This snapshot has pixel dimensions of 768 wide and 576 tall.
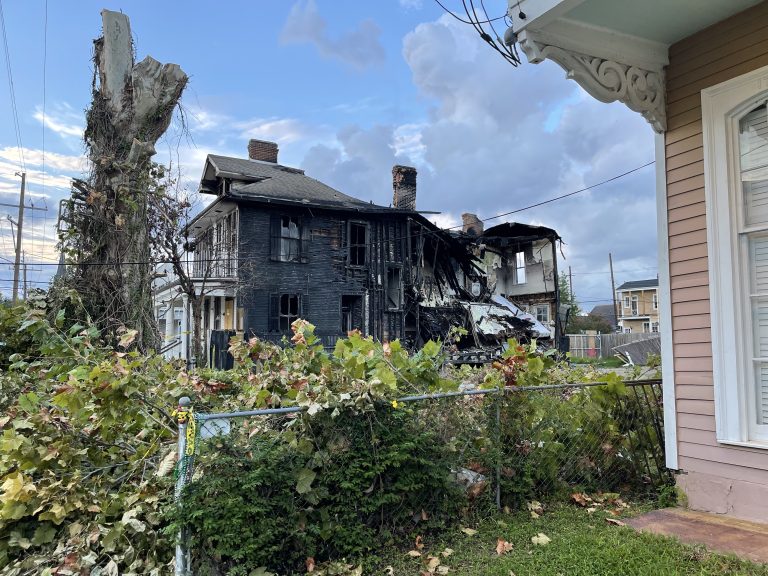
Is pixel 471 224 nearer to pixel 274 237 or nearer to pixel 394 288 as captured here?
pixel 394 288

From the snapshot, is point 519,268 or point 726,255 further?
point 519,268

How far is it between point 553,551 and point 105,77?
843 centimetres

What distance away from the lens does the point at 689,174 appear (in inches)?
152

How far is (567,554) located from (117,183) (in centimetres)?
741

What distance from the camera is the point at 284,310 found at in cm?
1939

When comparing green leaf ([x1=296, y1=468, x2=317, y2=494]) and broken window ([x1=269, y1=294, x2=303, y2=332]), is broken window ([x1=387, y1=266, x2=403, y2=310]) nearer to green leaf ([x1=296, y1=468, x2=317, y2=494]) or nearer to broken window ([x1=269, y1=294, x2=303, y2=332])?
broken window ([x1=269, y1=294, x2=303, y2=332])

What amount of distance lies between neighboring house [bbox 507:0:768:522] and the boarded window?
628 inches

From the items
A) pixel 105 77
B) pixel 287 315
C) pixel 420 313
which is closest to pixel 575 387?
pixel 105 77

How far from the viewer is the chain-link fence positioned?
2.88 meters

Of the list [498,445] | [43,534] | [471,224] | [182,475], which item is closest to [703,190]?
[498,445]

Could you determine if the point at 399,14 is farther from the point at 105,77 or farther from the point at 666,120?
the point at 666,120

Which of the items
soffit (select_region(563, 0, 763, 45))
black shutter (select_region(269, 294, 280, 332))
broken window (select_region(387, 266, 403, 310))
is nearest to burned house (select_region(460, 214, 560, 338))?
broken window (select_region(387, 266, 403, 310))

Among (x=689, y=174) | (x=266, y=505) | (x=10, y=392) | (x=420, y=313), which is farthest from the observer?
(x=420, y=313)

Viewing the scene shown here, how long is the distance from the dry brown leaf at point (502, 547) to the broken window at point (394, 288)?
18076mm
